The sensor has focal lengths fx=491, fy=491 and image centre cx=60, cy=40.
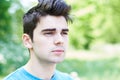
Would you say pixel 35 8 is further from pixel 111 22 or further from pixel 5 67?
pixel 111 22

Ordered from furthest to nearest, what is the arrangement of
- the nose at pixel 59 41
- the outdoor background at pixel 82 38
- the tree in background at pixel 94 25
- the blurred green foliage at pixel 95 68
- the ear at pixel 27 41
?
the tree in background at pixel 94 25 → the blurred green foliage at pixel 95 68 → the outdoor background at pixel 82 38 → the ear at pixel 27 41 → the nose at pixel 59 41

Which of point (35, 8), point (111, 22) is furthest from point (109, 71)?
point (35, 8)

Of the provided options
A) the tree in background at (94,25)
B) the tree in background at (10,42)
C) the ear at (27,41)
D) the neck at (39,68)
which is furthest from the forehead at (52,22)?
the tree in background at (94,25)

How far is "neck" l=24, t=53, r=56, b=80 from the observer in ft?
9.29

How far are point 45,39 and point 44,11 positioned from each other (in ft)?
0.56

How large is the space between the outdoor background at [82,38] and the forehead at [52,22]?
7.5 inches

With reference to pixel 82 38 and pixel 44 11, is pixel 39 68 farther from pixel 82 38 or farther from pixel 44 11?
pixel 82 38

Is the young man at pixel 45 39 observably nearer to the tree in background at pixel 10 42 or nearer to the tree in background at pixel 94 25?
the tree in background at pixel 10 42

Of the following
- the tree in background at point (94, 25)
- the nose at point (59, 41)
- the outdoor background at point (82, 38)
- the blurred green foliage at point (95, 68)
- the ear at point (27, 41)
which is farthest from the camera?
the tree in background at point (94, 25)

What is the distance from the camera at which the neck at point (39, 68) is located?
2.83 metres

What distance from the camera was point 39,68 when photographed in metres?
2.84

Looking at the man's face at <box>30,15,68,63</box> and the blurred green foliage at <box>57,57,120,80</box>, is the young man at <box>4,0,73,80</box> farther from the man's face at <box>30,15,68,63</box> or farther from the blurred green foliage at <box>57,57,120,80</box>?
the blurred green foliage at <box>57,57,120,80</box>

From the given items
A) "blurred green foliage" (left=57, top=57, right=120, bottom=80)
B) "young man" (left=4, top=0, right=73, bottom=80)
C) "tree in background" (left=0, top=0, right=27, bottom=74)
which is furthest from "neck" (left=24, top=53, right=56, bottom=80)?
"blurred green foliage" (left=57, top=57, right=120, bottom=80)

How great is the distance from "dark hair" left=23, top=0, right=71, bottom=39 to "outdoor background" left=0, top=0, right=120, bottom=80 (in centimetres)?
14
